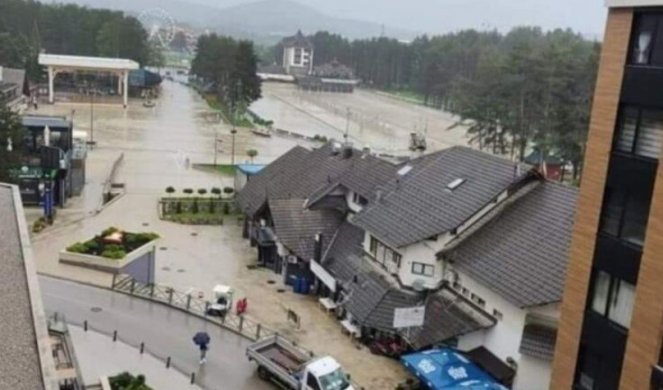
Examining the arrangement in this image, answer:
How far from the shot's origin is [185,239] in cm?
4094

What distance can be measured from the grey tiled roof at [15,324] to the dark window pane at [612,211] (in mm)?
11763

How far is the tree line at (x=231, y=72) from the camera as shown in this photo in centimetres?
10888

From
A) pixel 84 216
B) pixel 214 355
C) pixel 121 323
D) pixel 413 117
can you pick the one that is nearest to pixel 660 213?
pixel 214 355

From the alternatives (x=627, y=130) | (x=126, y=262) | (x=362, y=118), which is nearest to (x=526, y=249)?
(x=627, y=130)

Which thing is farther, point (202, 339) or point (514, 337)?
point (202, 339)

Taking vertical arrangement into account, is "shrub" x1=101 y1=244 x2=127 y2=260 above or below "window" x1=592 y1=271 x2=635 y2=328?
below

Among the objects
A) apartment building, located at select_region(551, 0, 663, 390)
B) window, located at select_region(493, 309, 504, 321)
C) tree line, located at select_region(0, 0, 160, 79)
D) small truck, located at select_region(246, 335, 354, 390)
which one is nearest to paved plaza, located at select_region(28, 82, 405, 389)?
small truck, located at select_region(246, 335, 354, 390)

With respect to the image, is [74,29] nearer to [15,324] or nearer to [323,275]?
[323,275]

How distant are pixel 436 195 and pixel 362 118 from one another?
94.5 m

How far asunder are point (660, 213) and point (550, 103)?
65381 mm

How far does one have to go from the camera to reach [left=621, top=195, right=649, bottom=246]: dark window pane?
14305 mm

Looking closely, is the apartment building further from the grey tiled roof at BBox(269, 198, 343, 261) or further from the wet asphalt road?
→ the grey tiled roof at BBox(269, 198, 343, 261)

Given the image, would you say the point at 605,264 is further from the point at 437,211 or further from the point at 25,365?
the point at 437,211

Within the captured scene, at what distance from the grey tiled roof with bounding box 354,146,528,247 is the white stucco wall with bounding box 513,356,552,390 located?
20.6 ft
